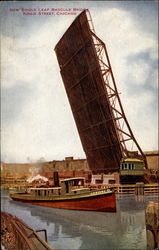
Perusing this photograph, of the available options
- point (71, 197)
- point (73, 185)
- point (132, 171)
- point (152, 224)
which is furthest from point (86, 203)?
point (152, 224)

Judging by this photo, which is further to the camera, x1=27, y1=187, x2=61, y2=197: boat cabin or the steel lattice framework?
the steel lattice framework

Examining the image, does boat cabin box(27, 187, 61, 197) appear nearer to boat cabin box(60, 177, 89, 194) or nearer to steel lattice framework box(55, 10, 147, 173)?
boat cabin box(60, 177, 89, 194)

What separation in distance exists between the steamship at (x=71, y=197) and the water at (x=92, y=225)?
104mm

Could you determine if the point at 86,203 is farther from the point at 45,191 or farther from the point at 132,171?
the point at 132,171

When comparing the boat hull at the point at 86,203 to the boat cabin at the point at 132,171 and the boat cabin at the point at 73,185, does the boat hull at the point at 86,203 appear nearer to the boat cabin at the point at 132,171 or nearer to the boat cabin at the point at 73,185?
the boat cabin at the point at 73,185

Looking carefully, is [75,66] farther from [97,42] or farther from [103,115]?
[103,115]

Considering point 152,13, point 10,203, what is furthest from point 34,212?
point 152,13

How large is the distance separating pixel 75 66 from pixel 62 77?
577mm

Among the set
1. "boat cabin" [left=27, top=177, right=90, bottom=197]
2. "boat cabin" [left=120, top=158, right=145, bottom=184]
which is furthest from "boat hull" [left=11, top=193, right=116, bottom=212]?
"boat cabin" [left=120, top=158, right=145, bottom=184]

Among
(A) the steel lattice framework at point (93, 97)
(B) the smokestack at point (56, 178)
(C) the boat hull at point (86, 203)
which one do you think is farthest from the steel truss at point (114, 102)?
(B) the smokestack at point (56, 178)

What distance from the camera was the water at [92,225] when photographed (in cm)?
251

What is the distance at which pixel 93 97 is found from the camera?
11.9ft

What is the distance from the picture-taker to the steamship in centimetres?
297

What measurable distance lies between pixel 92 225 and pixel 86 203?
62 cm
